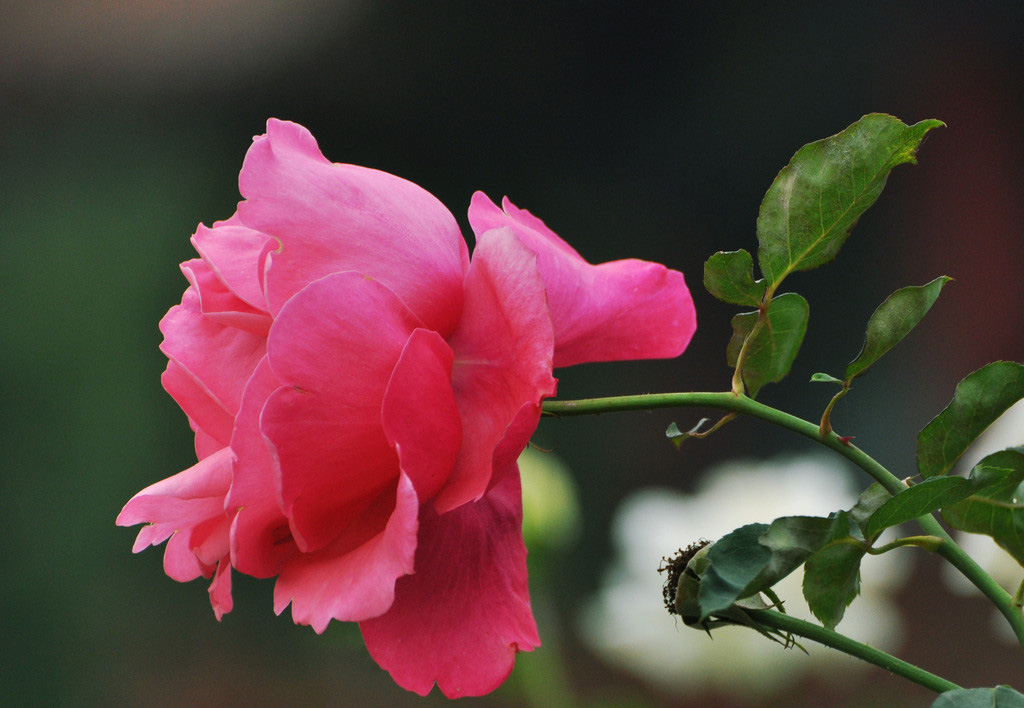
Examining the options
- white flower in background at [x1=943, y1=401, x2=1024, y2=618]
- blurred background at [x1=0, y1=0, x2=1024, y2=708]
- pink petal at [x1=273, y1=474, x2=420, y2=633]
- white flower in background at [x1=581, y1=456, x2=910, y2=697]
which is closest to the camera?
pink petal at [x1=273, y1=474, x2=420, y2=633]

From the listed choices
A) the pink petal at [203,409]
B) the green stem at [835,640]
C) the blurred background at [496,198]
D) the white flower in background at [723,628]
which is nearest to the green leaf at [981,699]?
the green stem at [835,640]

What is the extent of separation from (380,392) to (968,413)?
9 cm

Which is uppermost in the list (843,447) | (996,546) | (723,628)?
(843,447)

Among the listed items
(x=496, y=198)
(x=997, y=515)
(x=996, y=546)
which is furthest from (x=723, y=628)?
(x=496, y=198)

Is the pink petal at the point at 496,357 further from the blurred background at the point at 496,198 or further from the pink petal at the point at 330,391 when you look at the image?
the blurred background at the point at 496,198

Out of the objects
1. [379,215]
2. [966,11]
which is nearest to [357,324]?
[379,215]

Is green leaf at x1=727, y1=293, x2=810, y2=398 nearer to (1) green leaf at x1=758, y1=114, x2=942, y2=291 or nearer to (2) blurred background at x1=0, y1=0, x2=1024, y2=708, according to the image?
(1) green leaf at x1=758, y1=114, x2=942, y2=291

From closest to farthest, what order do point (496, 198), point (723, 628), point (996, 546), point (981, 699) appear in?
point (981, 699) < point (996, 546) < point (723, 628) < point (496, 198)

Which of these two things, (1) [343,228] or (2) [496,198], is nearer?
(1) [343,228]

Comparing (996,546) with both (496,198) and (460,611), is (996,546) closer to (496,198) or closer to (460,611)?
(460,611)

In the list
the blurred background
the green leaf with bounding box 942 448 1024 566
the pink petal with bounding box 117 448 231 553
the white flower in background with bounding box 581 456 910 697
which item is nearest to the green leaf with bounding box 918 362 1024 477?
the green leaf with bounding box 942 448 1024 566

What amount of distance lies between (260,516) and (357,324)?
3cm

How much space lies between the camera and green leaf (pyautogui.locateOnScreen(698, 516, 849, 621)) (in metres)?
0.11

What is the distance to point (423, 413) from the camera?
0.11 m
